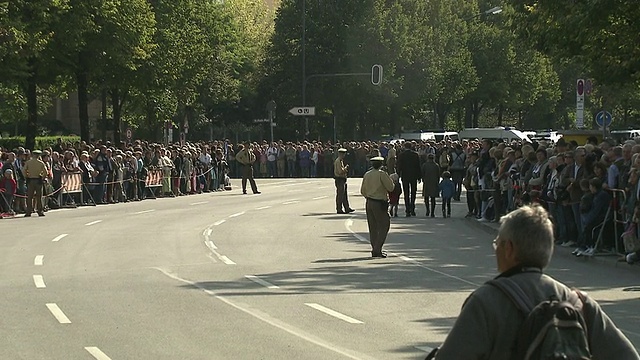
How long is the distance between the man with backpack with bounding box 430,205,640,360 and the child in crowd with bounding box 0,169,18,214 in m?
29.7

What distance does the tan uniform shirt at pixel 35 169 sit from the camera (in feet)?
107

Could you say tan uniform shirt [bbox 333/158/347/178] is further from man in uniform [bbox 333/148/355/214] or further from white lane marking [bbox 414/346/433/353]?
white lane marking [bbox 414/346/433/353]

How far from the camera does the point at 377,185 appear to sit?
21.1 m

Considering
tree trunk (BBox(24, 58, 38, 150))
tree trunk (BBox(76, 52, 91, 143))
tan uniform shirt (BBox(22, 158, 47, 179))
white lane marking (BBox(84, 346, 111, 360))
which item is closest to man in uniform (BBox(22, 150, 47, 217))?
tan uniform shirt (BBox(22, 158, 47, 179))

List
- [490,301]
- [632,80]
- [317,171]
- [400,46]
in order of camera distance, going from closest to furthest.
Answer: [490,301]
[632,80]
[317,171]
[400,46]

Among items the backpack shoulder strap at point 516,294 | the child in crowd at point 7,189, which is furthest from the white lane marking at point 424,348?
the child in crowd at point 7,189

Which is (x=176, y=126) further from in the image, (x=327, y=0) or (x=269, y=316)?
(x=269, y=316)

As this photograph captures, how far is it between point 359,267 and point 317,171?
45.6 meters

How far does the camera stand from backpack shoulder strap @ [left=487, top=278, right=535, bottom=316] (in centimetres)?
446

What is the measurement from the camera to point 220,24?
8338 centimetres

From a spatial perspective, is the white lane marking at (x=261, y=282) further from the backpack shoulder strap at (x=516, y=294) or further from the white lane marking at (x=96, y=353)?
the backpack shoulder strap at (x=516, y=294)

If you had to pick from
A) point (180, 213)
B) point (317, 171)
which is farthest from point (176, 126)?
point (180, 213)

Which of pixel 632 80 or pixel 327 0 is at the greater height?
pixel 327 0

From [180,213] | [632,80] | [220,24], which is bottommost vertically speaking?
[180,213]
